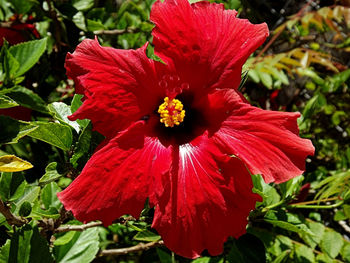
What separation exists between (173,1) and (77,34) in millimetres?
744

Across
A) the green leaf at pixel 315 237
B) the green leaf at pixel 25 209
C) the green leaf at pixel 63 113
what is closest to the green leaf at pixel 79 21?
the green leaf at pixel 63 113

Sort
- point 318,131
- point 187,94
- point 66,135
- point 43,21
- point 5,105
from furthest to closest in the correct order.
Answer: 1. point 318,131
2. point 43,21
3. point 187,94
4. point 66,135
5. point 5,105

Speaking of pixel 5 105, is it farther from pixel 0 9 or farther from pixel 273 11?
pixel 273 11

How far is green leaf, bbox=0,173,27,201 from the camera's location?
101 centimetres

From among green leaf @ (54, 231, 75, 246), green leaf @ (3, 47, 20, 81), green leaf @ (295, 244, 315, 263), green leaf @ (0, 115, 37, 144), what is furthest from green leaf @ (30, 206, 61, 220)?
green leaf @ (295, 244, 315, 263)

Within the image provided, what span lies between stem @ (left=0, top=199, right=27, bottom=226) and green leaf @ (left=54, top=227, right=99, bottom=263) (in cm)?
24

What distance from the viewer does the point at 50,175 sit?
3.10 ft

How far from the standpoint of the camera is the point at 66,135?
93 cm

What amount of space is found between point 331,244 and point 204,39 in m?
1.02

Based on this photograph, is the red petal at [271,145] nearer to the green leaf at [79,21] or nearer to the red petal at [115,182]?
the red petal at [115,182]

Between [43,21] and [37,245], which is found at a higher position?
[43,21]

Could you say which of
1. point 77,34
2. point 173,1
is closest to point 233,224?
point 173,1

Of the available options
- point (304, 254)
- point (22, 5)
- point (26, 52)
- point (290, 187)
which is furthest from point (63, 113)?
point (304, 254)

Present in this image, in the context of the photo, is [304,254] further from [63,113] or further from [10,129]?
[10,129]
